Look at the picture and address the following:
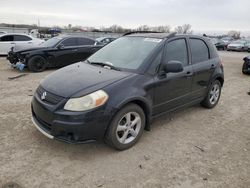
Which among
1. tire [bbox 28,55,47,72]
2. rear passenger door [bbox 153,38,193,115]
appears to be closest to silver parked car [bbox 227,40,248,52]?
tire [bbox 28,55,47,72]

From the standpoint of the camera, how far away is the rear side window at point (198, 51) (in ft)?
14.9

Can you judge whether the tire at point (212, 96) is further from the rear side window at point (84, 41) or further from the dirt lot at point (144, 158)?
the rear side window at point (84, 41)

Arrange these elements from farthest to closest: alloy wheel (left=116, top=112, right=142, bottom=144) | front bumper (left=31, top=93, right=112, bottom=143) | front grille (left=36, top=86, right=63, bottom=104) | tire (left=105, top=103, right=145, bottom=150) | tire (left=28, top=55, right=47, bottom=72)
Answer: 1. tire (left=28, top=55, right=47, bottom=72)
2. alloy wheel (left=116, top=112, right=142, bottom=144)
3. tire (left=105, top=103, right=145, bottom=150)
4. front grille (left=36, top=86, right=63, bottom=104)
5. front bumper (left=31, top=93, right=112, bottom=143)

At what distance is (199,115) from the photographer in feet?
16.1

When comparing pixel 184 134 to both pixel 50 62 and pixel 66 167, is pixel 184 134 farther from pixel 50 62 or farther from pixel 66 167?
pixel 50 62

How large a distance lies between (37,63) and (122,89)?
7037mm

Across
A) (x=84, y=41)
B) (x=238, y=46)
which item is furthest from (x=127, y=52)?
(x=238, y=46)

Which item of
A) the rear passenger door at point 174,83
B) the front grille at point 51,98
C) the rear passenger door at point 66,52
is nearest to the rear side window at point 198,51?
the rear passenger door at point 174,83

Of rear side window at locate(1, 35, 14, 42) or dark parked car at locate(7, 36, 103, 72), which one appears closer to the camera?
dark parked car at locate(7, 36, 103, 72)

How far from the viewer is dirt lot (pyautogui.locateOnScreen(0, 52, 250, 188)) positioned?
281 centimetres

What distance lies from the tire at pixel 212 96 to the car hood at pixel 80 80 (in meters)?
2.44

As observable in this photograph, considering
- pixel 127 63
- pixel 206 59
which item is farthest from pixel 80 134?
pixel 206 59

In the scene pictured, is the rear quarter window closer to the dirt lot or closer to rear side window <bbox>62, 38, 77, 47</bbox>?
the dirt lot

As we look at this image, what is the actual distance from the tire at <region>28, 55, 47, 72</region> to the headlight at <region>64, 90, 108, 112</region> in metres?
6.88
